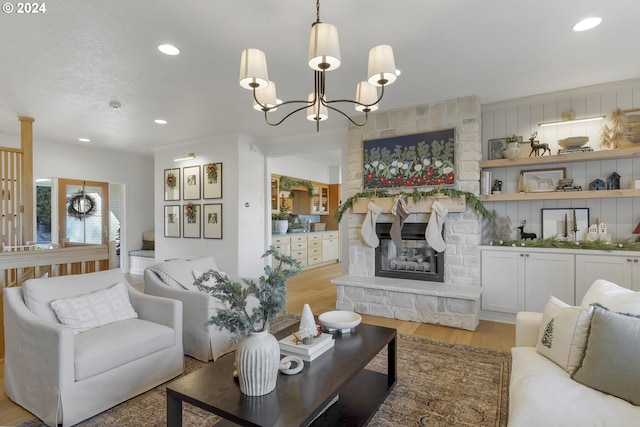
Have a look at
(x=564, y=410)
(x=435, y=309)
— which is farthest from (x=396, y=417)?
(x=435, y=309)

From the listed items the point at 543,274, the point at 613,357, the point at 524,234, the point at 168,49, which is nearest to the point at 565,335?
the point at 613,357

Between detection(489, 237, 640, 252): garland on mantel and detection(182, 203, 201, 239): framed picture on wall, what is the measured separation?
4.70 m

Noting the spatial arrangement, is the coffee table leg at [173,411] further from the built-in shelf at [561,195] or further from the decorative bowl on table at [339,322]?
the built-in shelf at [561,195]

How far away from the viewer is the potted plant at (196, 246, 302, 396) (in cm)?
143

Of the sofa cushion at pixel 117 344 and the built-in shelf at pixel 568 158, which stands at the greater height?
the built-in shelf at pixel 568 158

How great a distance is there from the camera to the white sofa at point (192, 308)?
2730 millimetres

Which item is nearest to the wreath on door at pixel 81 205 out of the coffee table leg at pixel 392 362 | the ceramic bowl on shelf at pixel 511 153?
the coffee table leg at pixel 392 362

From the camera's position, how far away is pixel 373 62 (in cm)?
185

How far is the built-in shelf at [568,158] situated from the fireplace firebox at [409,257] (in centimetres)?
109

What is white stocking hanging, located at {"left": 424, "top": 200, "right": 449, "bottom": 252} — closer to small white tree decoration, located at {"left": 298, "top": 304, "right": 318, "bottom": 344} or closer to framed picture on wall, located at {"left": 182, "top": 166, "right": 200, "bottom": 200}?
small white tree decoration, located at {"left": 298, "top": 304, "right": 318, "bottom": 344}

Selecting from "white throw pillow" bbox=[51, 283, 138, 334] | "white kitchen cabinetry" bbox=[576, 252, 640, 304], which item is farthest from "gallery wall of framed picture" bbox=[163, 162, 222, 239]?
"white kitchen cabinetry" bbox=[576, 252, 640, 304]

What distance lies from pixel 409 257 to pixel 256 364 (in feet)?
10.4

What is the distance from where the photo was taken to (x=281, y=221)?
6.99 meters

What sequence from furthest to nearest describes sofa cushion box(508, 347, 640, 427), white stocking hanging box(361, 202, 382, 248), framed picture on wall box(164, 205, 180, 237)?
1. framed picture on wall box(164, 205, 180, 237)
2. white stocking hanging box(361, 202, 382, 248)
3. sofa cushion box(508, 347, 640, 427)
